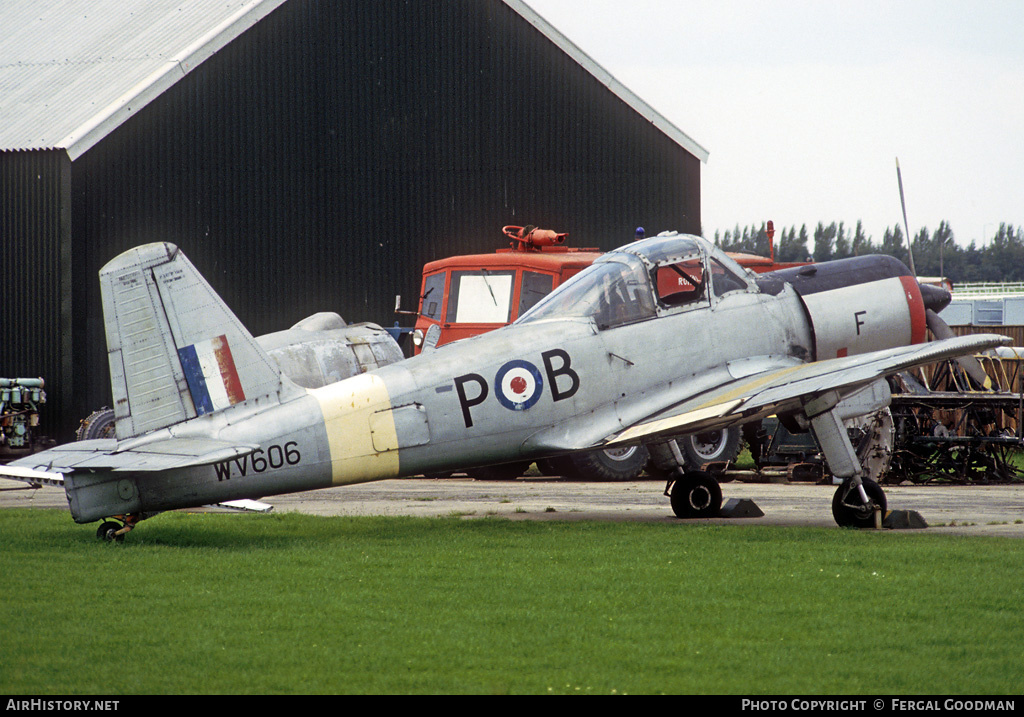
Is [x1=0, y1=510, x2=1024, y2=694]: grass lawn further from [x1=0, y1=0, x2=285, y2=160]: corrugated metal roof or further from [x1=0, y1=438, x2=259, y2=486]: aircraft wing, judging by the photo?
[x1=0, y1=0, x2=285, y2=160]: corrugated metal roof

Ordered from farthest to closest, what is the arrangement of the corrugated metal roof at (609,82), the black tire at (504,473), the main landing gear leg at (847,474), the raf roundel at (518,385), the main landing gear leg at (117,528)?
the corrugated metal roof at (609,82) < the black tire at (504,473) < the main landing gear leg at (847,474) < the raf roundel at (518,385) < the main landing gear leg at (117,528)

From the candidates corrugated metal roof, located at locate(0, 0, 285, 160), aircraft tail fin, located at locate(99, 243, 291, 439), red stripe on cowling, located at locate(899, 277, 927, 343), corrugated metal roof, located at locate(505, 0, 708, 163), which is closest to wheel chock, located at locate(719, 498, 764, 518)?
red stripe on cowling, located at locate(899, 277, 927, 343)

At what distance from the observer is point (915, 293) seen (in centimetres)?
1287

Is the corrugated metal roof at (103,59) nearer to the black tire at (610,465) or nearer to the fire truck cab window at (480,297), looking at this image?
the fire truck cab window at (480,297)

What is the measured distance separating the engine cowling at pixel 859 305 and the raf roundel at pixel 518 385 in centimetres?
317

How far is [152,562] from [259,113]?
1725 cm

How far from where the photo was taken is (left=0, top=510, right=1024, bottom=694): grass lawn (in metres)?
5.88

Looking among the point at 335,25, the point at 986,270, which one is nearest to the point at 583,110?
the point at 335,25

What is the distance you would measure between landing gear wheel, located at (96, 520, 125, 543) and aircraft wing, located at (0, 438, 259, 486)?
1.84 ft

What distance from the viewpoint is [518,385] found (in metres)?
11.2

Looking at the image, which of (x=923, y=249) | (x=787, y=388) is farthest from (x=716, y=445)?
(x=923, y=249)

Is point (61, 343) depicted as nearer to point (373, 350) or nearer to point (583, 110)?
point (373, 350)

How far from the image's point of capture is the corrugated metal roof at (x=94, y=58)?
77.1ft

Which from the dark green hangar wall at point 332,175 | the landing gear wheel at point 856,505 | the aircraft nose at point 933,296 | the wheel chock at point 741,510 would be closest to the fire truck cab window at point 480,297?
the wheel chock at point 741,510
